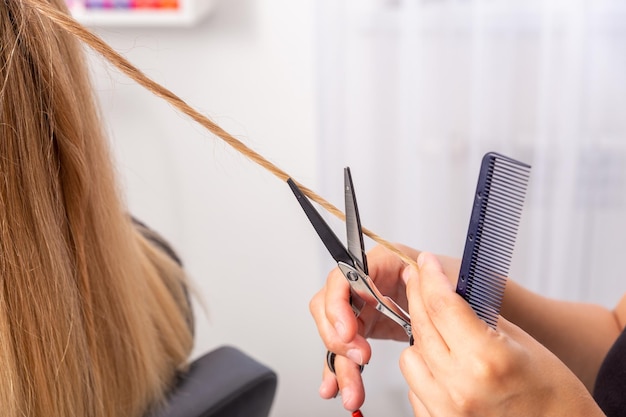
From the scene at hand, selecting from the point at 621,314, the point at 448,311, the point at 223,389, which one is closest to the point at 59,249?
the point at 223,389

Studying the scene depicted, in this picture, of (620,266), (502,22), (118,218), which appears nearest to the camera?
(118,218)

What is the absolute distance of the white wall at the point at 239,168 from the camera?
165 centimetres

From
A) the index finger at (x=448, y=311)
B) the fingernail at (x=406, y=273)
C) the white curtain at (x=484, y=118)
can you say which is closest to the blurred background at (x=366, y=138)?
the white curtain at (x=484, y=118)

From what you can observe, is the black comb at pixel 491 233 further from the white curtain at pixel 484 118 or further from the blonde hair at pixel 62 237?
the white curtain at pixel 484 118

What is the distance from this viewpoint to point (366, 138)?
5.25ft

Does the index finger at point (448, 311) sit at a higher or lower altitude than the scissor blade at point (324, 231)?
lower

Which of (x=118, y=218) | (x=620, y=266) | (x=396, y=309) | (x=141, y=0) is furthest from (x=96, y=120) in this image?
(x=620, y=266)

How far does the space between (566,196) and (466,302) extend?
1122 millimetres

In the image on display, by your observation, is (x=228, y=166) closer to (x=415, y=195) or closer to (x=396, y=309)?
(x=415, y=195)

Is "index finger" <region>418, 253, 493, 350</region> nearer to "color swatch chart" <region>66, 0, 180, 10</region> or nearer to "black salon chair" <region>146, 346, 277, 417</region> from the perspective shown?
"black salon chair" <region>146, 346, 277, 417</region>

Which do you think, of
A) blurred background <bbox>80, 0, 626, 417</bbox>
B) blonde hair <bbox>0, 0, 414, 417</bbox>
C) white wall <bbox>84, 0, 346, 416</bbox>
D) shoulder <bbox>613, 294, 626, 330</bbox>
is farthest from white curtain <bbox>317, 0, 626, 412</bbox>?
blonde hair <bbox>0, 0, 414, 417</bbox>

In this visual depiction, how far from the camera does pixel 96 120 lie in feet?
2.36

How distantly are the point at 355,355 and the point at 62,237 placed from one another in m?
0.29

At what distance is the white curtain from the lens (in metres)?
1.50
